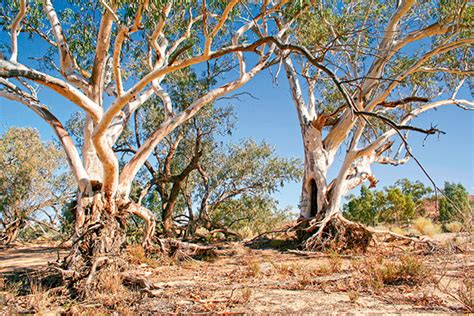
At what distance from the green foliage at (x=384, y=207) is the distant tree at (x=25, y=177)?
65.4ft

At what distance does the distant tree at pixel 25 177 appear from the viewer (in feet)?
48.7

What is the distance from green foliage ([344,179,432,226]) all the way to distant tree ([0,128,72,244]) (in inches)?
785

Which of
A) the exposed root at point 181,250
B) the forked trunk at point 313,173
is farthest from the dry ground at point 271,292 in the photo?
the forked trunk at point 313,173

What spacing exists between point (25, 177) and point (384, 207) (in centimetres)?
2306

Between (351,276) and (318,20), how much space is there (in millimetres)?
6952

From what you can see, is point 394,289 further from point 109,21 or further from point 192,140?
point 192,140

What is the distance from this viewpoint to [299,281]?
472 cm

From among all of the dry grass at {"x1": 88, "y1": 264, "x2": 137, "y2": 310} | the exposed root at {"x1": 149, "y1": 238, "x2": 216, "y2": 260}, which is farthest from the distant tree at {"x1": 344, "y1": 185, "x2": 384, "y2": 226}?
the dry grass at {"x1": 88, "y1": 264, "x2": 137, "y2": 310}

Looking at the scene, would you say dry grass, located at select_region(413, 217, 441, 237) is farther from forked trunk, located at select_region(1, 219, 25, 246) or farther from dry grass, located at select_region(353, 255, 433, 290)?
forked trunk, located at select_region(1, 219, 25, 246)

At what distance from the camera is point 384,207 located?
25391 millimetres

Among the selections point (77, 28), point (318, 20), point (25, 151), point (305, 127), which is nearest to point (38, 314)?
point (77, 28)

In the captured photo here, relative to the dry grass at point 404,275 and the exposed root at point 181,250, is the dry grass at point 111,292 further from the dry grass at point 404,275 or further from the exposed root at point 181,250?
the dry grass at point 404,275

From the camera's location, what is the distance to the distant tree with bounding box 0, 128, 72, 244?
14.8 metres

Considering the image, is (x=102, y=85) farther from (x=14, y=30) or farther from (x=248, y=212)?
(x=248, y=212)
